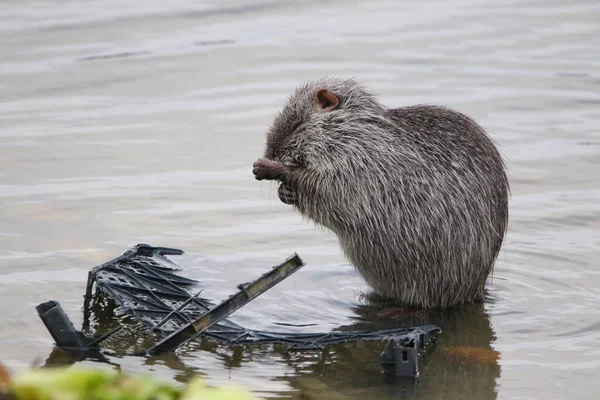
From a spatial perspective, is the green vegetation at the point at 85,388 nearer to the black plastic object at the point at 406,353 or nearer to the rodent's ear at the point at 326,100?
the black plastic object at the point at 406,353

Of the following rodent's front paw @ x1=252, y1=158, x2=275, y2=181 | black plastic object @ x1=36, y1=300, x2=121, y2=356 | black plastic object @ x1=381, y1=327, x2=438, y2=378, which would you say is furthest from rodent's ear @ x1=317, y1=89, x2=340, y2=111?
black plastic object @ x1=36, y1=300, x2=121, y2=356

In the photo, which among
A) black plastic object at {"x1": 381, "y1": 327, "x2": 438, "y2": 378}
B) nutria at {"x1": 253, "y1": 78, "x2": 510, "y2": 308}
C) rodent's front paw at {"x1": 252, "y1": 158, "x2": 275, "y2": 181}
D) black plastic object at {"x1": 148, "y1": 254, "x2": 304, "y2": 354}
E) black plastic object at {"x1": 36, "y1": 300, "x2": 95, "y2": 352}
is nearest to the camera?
black plastic object at {"x1": 148, "y1": 254, "x2": 304, "y2": 354}

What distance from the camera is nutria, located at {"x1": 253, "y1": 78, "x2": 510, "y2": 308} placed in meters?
5.43

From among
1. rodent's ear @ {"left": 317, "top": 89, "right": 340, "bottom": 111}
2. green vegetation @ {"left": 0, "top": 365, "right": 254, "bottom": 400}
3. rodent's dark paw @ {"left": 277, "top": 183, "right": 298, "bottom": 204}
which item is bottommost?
rodent's dark paw @ {"left": 277, "top": 183, "right": 298, "bottom": 204}

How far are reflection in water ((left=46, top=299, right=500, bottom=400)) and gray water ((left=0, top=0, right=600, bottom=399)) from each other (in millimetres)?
15

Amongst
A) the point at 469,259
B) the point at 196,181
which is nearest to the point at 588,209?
the point at 469,259

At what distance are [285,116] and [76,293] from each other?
1.60 metres

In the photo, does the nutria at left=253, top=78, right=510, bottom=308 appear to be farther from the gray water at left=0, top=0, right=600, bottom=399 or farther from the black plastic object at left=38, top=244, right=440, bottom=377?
the black plastic object at left=38, top=244, right=440, bottom=377

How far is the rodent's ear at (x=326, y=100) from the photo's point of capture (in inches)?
227

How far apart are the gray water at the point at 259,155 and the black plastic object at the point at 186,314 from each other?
12 centimetres

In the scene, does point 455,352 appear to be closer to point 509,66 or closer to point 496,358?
point 496,358

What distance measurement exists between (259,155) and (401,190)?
314 cm

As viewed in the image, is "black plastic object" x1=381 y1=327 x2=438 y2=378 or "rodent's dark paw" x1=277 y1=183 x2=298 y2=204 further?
"rodent's dark paw" x1=277 y1=183 x2=298 y2=204

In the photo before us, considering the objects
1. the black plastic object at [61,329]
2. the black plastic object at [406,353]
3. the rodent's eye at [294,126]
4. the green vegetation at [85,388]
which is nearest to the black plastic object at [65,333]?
the black plastic object at [61,329]
